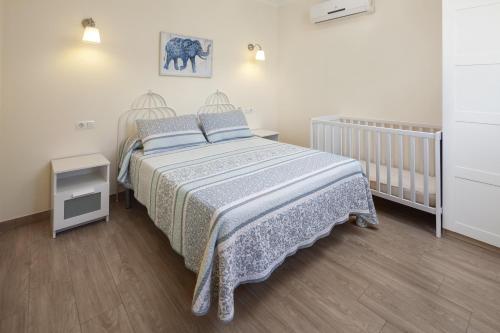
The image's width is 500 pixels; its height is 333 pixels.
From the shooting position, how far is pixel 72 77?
2.62m

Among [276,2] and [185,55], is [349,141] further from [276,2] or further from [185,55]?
[276,2]

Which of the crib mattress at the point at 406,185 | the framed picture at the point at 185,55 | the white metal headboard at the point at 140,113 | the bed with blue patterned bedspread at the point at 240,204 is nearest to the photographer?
the bed with blue patterned bedspread at the point at 240,204

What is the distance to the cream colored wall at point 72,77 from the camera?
7.77ft

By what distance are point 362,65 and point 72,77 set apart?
3.32m

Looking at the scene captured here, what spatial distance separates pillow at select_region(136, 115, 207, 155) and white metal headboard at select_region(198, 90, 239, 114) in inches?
25.5

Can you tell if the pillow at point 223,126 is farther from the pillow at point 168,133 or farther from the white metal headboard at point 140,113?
the white metal headboard at point 140,113

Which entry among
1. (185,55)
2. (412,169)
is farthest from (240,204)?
(185,55)

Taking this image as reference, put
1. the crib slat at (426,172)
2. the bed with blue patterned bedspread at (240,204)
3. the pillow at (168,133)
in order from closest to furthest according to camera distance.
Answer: the bed with blue patterned bedspread at (240,204) → the crib slat at (426,172) → the pillow at (168,133)

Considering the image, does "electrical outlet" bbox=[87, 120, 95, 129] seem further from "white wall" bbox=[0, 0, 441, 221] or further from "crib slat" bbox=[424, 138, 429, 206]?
"crib slat" bbox=[424, 138, 429, 206]

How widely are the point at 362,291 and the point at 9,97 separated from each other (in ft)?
10.9

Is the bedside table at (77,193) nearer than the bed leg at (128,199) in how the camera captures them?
Yes

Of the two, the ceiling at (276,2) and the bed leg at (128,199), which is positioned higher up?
the ceiling at (276,2)

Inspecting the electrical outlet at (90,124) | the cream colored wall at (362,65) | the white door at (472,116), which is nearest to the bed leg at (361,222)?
the white door at (472,116)

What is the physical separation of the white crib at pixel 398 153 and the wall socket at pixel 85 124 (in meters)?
2.57
